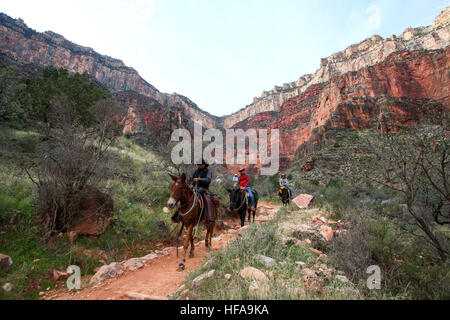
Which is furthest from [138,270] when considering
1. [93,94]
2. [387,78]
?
[387,78]

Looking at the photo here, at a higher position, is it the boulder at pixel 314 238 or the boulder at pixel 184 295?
the boulder at pixel 314 238

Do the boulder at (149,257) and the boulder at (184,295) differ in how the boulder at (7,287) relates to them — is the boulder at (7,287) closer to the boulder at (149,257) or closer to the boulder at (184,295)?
the boulder at (149,257)

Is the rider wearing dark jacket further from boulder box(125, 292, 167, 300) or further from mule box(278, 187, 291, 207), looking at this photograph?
mule box(278, 187, 291, 207)

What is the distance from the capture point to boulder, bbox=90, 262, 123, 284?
4.47 m

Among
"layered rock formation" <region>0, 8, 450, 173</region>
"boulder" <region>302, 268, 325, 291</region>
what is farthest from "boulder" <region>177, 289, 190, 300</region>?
"layered rock formation" <region>0, 8, 450, 173</region>

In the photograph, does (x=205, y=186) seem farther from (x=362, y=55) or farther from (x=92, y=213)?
(x=362, y=55)

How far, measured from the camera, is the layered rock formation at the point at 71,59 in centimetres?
9150

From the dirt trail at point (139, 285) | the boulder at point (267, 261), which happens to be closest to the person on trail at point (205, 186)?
the dirt trail at point (139, 285)

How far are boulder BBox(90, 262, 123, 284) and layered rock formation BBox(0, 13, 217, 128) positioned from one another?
96.9 metres

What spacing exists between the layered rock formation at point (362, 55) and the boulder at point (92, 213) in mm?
87642

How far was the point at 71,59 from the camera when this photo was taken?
112375mm

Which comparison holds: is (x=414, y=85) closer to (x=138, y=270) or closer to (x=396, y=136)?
(x=396, y=136)
